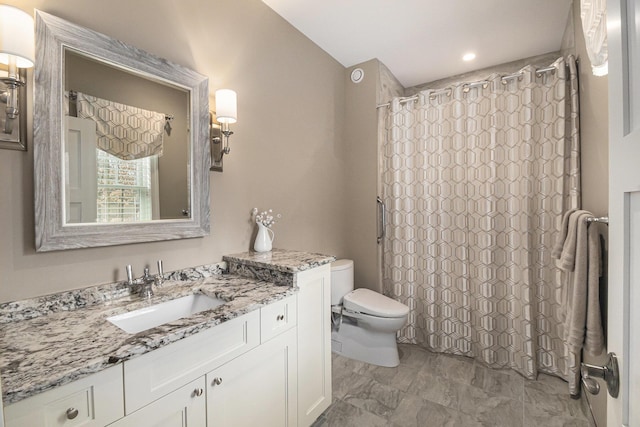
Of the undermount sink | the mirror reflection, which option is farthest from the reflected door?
the undermount sink

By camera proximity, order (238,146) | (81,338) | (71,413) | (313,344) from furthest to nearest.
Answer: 1. (238,146)
2. (313,344)
3. (81,338)
4. (71,413)

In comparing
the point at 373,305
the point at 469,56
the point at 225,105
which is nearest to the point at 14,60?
the point at 225,105

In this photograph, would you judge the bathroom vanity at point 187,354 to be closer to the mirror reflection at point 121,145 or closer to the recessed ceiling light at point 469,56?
the mirror reflection at point 121,145

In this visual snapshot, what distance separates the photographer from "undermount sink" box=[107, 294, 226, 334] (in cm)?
110

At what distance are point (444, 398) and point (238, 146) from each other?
6.92 ft

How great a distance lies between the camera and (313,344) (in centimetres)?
153

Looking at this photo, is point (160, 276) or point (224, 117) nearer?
point (160, 276)

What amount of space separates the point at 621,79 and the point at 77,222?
67.9 inches

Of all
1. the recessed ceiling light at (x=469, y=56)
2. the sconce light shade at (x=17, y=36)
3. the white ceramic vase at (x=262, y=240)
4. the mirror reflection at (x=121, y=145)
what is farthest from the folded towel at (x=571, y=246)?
the sconce light shade at (x=17, y=36)

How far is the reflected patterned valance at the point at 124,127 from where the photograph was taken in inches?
47.7

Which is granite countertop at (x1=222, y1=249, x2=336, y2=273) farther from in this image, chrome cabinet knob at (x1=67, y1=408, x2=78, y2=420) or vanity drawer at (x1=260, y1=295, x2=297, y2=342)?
chrome cabinet knob at (x1=67, y1=408, x2=78, y2=420)

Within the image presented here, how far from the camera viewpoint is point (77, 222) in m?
1.14

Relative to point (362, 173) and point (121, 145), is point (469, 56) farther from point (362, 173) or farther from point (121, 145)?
point (121, 145)

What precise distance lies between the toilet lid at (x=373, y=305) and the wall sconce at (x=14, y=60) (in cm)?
209
